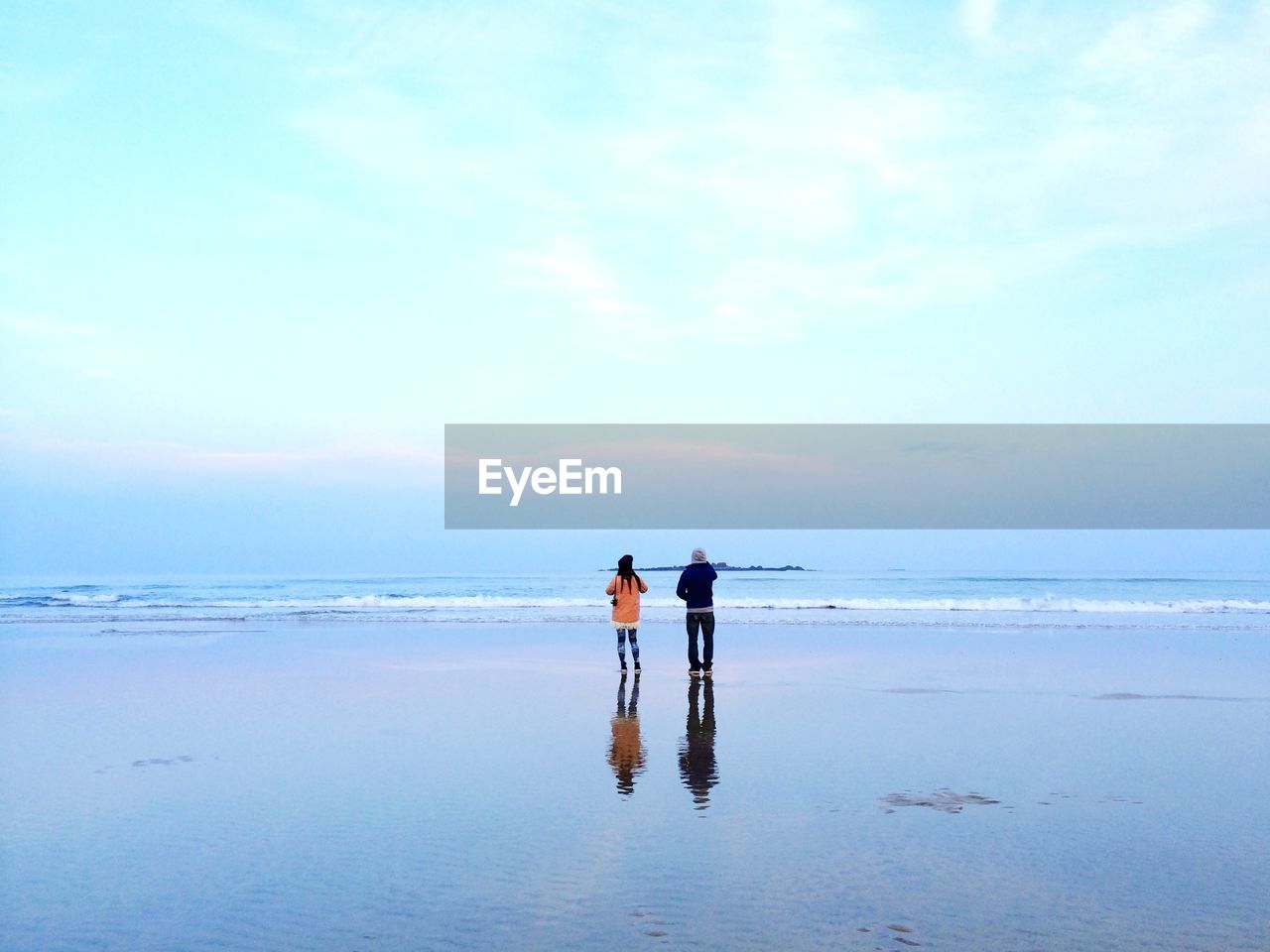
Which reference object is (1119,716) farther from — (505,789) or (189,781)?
(189,781)

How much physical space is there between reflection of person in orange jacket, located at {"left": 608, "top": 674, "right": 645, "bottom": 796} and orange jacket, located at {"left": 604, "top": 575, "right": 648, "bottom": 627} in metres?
3.26

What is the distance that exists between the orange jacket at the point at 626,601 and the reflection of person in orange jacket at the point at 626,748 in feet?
10.7

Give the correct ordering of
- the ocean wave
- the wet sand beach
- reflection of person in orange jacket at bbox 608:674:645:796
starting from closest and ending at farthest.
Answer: the wet sand beach, reflection of person in orange jacket at bbox 608:674:645:796, the ocean wave

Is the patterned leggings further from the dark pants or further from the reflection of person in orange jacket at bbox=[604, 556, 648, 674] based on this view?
the dark pants

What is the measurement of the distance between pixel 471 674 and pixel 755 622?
1343cm

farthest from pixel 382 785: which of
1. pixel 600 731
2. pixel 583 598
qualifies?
pixel 583 598

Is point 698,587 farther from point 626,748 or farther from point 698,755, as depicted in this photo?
point 698,755

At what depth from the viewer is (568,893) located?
5000 millimetres

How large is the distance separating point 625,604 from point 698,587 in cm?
120

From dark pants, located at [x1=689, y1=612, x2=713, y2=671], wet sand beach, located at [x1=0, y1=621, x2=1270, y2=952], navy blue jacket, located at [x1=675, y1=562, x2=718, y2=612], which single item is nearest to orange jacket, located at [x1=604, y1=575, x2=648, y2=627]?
navy blue jacket, located at [x1=675, y1=562, x2=718, y2=612]

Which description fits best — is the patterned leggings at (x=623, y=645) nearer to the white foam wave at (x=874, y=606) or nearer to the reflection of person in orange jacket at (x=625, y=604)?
the reflection of person in orange jacket at (x=625, y=604)

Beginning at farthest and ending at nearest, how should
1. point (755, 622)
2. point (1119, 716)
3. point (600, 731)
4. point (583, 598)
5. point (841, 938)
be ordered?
point (583, 598), point (755, 622), point (1119, 716), point (600, 731), point (841, 938)

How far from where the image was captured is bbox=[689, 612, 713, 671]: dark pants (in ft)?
48.9

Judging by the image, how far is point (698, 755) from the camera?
870cm
